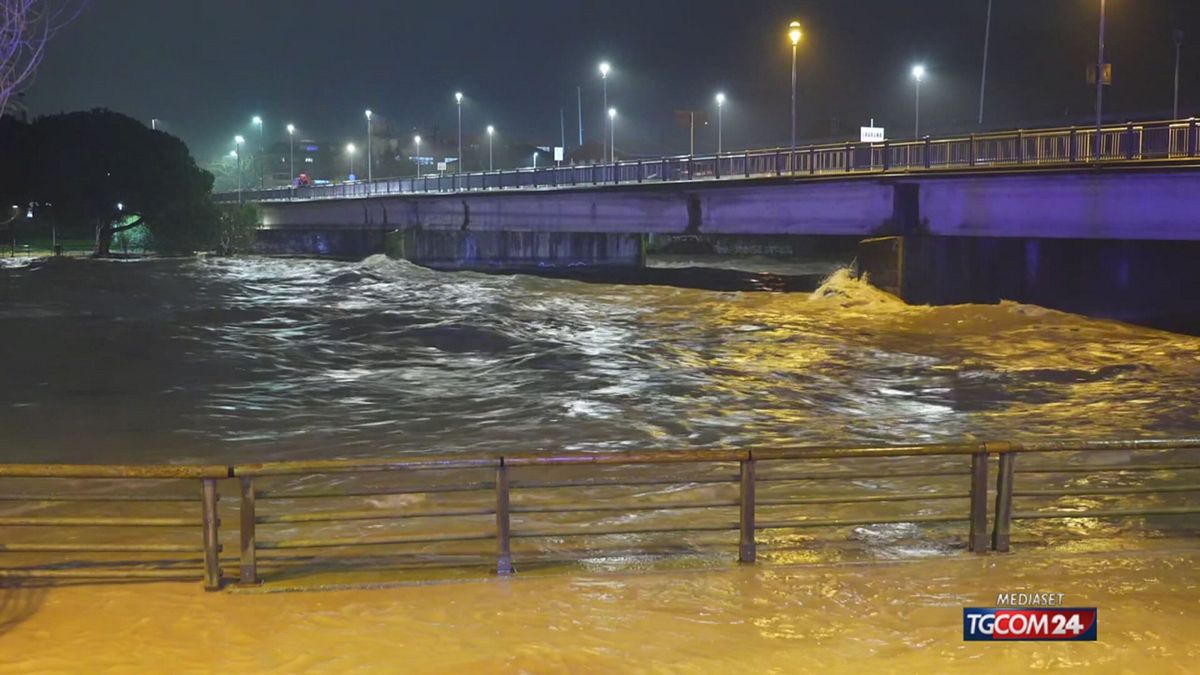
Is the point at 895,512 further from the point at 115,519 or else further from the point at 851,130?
the point at 851,130

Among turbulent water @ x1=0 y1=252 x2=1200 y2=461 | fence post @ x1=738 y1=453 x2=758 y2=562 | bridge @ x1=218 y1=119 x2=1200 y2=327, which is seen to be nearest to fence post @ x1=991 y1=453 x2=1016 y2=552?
fence post @ x1=738 y1=453 x2=758 y2=562

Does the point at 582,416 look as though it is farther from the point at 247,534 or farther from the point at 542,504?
the point at 247,534

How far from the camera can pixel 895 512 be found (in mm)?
13617

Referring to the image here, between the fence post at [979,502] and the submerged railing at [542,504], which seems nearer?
the submerged railing at [542,504]

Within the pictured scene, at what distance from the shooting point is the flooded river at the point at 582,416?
312 inches

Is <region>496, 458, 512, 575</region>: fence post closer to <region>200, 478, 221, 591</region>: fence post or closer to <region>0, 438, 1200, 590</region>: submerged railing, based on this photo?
<region>0, 438, 1200, 590</region>: submerged railing

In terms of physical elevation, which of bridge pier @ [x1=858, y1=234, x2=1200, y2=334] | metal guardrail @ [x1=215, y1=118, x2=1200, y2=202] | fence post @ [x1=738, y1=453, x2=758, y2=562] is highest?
metal guardrail @ [x1=215, y1=118, x2=1200, y2=202]

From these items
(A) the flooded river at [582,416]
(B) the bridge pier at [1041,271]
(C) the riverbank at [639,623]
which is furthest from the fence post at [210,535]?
(B) the bridge pier at [1041,271]

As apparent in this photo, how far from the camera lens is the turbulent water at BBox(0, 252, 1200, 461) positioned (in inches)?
813

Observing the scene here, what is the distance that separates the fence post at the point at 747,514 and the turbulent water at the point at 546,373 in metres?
9.28

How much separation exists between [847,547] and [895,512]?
11.1ft

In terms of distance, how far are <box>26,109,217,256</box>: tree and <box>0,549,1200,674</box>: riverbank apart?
74.2 m

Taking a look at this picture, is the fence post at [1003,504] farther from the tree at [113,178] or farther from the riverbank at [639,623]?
the tree at [113,178]

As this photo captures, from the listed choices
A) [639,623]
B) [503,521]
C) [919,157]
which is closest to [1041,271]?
[919,157]
